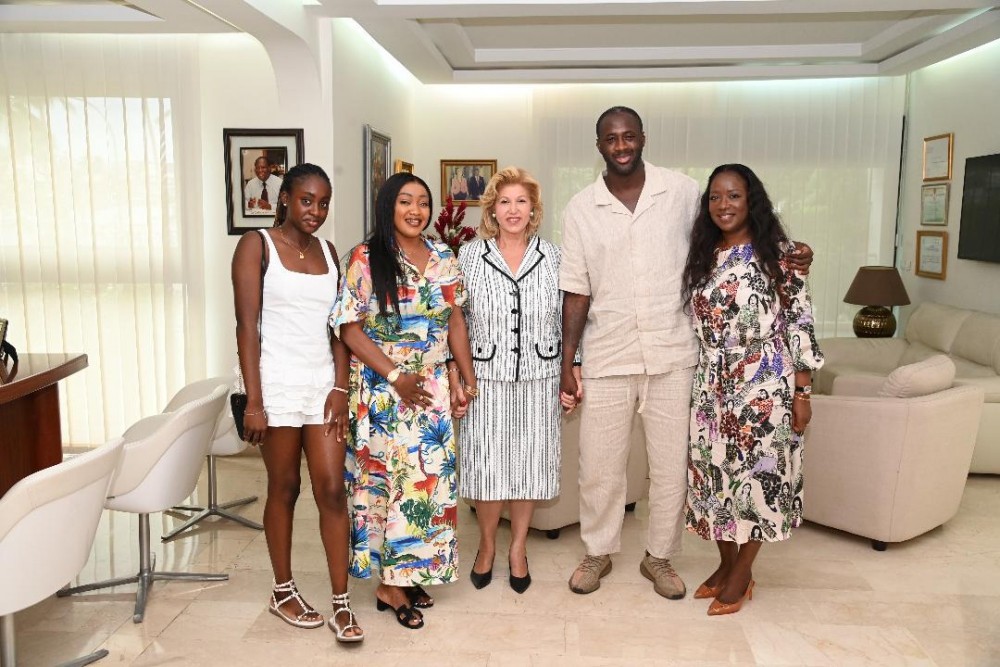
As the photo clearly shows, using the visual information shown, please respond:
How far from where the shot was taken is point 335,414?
275 cm

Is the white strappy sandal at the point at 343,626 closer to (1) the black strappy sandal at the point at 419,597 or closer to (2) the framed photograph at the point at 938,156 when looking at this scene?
(1) the black strappy sandal at the point at 419,597

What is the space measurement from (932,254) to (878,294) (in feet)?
1.95

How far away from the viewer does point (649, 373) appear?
9.93ft

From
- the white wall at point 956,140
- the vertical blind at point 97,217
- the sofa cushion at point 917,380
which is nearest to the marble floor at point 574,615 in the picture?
the sofa cushion at point 917,380

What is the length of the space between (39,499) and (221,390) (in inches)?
48.9

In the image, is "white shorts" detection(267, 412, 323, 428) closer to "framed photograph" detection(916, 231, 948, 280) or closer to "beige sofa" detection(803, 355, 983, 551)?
"beige sofa" detection(803, 355, 983, 551)

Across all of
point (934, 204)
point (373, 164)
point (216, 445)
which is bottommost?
point (216, 445)

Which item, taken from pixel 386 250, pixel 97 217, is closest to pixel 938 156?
pixel 386 250

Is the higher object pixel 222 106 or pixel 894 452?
pixel 222 106

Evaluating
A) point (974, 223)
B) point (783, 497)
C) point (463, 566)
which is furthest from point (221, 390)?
point (974, 223)

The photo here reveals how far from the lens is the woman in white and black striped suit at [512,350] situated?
3.05m

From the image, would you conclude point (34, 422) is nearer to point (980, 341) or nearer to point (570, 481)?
point (570, 481)

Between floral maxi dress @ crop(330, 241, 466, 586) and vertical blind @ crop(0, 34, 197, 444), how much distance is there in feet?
8.66

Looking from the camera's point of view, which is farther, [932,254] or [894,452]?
[932,254]
